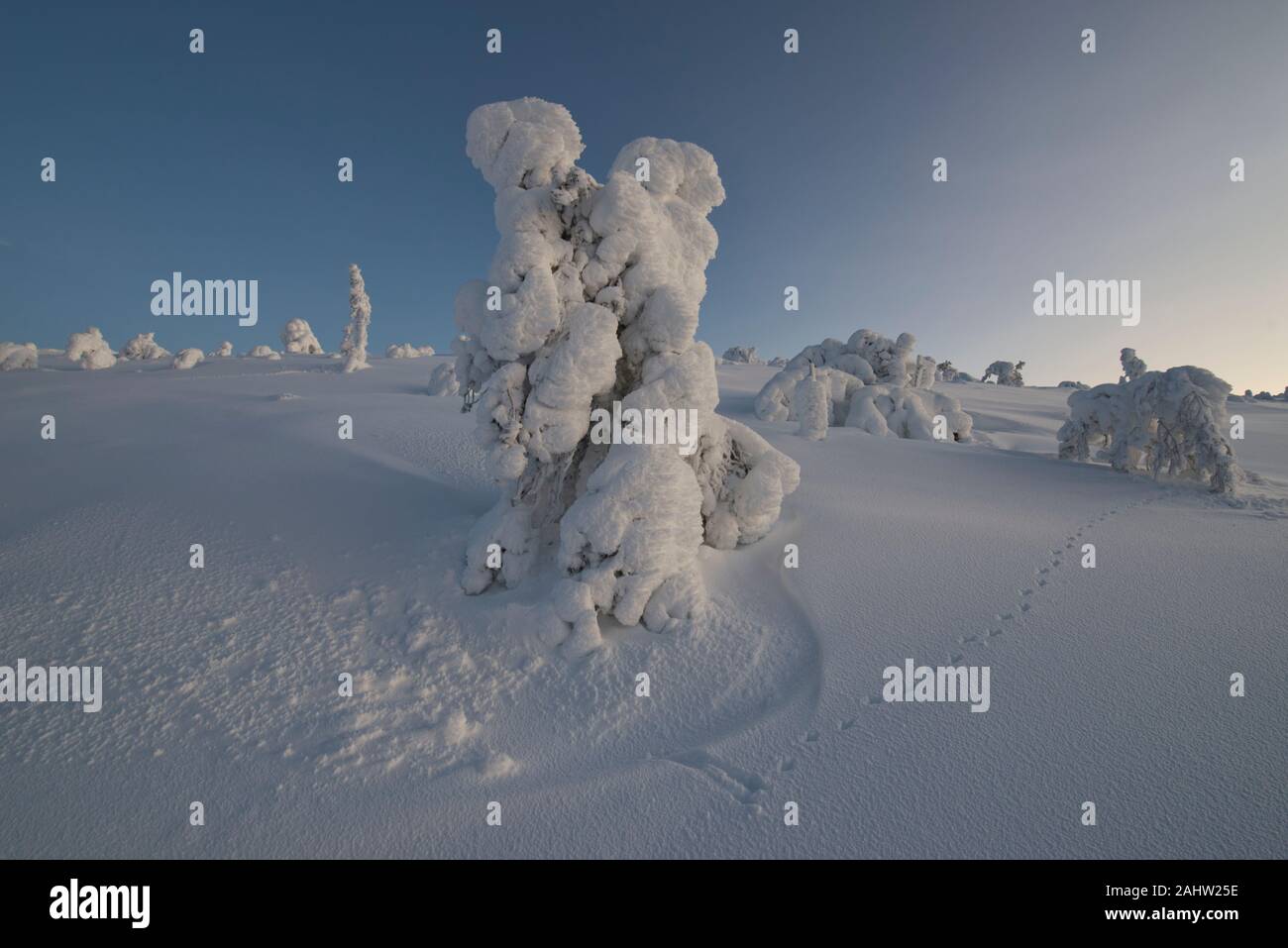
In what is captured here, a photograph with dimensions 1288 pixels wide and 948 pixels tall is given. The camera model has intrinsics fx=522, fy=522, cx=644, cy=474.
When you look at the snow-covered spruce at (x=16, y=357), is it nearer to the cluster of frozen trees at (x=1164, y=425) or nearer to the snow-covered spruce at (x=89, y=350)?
the snow-covered spruce at (x=89, y=350)

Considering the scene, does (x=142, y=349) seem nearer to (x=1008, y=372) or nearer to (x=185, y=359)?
(x=185, y=359)

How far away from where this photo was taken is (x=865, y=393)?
59.1 feet

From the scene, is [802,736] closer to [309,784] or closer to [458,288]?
[309,784]

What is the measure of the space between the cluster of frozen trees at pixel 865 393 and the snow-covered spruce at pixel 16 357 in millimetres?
35661

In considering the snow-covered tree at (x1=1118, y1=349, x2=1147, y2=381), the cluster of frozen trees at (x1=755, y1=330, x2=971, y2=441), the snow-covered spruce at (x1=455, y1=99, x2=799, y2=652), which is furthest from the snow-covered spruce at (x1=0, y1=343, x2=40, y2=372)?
the snow-covered tree at (x1=1118, y1=349, x2=1147, y2=381)

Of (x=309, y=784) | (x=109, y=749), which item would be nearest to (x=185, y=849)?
(x=309, y=784)

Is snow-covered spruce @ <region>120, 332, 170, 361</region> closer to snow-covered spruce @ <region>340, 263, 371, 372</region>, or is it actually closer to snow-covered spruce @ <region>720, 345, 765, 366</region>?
snow-covered spruce @ <region>340, 263, 371, 372</region>

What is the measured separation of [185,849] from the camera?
307 centimetres

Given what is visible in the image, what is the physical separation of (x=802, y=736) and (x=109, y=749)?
484 centimetres

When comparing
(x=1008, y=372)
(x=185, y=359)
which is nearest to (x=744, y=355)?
(x=1008, y=372)

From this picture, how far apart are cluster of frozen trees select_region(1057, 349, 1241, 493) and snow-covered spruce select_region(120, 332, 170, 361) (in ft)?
153

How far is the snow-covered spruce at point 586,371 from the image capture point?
521cm

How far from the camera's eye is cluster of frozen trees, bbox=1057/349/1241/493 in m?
9.30

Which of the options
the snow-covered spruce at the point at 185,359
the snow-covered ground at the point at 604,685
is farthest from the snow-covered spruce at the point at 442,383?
the snow-covered spruce at the point at 185,359
